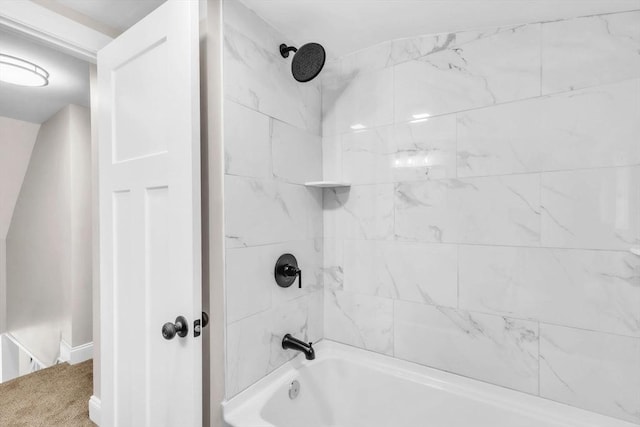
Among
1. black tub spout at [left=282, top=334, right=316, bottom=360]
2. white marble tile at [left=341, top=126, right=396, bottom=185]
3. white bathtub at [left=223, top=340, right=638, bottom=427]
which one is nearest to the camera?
white bathtub at [left=223, top=340, right=638, bottom=427]

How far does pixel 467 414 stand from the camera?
1.36 metres

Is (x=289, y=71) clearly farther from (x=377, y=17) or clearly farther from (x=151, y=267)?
(x=151, y=267)

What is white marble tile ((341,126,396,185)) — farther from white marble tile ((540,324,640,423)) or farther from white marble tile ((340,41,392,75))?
white marble tile ((540,324,640,423))

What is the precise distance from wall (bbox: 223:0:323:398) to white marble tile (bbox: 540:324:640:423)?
3.74 ft

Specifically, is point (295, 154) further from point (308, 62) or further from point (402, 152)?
point (402, 152)

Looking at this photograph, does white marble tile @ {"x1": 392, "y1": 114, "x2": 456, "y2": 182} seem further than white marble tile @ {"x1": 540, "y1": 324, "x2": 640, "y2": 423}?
Yes

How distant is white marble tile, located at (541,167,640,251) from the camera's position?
1.13 meters

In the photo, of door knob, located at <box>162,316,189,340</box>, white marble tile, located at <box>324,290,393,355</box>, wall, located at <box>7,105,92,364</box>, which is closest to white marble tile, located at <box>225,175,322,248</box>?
door knob, located at <box>162,316,189,340</box>

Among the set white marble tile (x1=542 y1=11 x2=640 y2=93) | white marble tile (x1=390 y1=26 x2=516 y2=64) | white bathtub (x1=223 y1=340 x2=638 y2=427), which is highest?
white marble tile (x1=390 y1=26 x2=516 y2=64)

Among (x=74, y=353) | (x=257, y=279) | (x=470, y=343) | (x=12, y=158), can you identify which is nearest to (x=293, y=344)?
(x=257, y=279)

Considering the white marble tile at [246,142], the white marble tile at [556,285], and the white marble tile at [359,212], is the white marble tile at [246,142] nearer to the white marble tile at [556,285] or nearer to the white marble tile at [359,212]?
the white marble tile at [359,212]

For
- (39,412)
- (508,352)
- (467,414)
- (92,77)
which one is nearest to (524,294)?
(508,352)

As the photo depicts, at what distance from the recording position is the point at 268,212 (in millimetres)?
1438

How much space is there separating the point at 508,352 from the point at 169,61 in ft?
6.05
